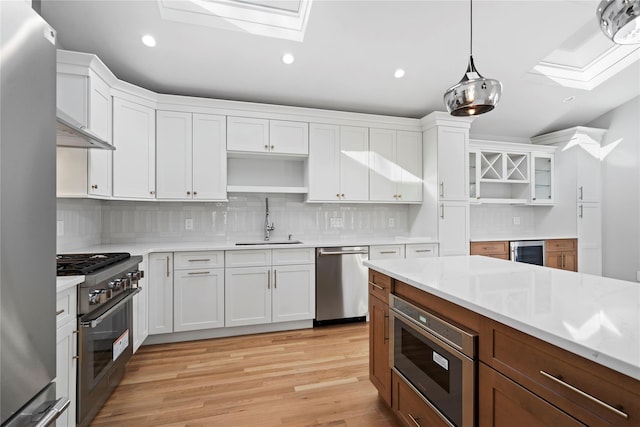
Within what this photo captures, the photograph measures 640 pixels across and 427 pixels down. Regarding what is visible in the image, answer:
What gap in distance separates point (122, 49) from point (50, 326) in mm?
2921

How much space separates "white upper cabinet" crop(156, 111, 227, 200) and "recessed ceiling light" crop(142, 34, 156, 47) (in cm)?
64

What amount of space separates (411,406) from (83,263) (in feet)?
6.80

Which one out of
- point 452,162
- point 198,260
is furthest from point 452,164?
point 198,260

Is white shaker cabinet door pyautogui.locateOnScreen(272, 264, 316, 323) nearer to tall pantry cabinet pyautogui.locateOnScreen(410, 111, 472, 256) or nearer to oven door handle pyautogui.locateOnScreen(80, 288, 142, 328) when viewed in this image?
oven door handle pyautogui.locateOnScreen(80, 288, 142, 328)

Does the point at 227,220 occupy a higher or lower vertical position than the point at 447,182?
lower

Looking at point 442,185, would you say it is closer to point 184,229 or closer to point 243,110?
point 243,110

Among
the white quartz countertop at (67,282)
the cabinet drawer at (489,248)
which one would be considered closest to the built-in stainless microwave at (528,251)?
the cabinet drawer at (489,248)

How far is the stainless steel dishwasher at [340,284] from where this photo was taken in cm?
340

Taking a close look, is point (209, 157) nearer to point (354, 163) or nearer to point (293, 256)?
point (293, 256)

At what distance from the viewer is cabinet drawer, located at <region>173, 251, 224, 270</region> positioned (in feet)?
9.84

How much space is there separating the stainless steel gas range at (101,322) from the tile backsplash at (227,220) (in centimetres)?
86

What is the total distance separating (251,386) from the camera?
226 centimetres

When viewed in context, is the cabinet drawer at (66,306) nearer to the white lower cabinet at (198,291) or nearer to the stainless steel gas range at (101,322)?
the stainless steel gas range at (101,322)

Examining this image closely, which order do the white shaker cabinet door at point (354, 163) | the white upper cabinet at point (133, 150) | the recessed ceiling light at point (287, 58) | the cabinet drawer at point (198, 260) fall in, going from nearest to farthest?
1. the white upper cabinet at point (133, 150)
2. the cabinet drawer at point (198, 260)
3. the recessed ceiling light at point (287, 58)
4. the white shaker cabinet door at point (354, 163)
